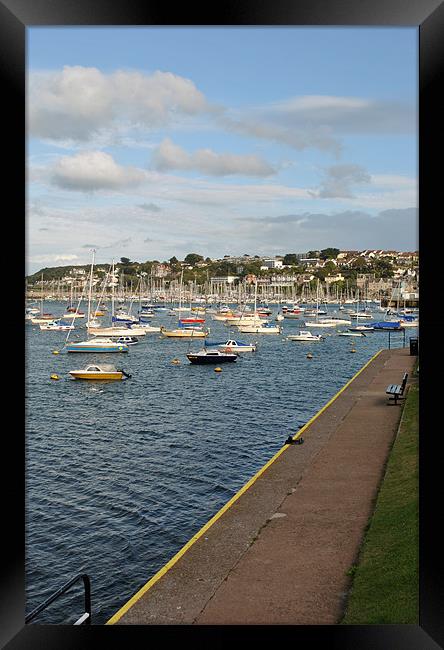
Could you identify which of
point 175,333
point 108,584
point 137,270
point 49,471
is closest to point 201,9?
point 108,584

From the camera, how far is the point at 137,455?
608 inches

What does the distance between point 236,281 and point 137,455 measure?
367 ft

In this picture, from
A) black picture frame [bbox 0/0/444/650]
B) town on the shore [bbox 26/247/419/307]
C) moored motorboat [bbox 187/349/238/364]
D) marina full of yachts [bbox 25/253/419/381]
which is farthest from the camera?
town on the shore [bbox 26/247/419/307]

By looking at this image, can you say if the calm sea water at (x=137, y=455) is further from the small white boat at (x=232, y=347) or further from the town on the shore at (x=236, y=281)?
the town on the shore at (x=236, y=281)

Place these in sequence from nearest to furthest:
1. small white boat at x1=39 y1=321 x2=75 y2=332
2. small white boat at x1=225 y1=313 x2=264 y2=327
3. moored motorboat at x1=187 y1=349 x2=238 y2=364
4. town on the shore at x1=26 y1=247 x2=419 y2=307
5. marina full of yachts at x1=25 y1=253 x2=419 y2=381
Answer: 1. moored motorboat at x1=187 y1=349 x2=238 y2=364
2. marina full of yachts at x1=25 y1=253 x2=419 y2=381
3. small white boat at x1=39 y1=321 x2=75 y2=332
4. small white boat at x1=225 y1=313 x2=264 y2=327
5. town on the shore at x1=26 y1=247 x2=419 y2=307

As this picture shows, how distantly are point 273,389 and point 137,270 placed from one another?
99.7 m

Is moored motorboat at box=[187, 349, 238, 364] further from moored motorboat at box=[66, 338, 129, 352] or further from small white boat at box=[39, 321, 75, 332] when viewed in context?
small white boat at box=[39, 321, 75, 332]

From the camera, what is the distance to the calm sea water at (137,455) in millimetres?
9039

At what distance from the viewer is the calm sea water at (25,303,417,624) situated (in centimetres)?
904

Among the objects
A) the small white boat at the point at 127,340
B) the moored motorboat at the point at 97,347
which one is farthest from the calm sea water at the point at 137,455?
the small white boat at the point at 127,340

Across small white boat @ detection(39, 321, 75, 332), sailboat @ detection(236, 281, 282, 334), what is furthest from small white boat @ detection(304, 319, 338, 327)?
small white boat @ detection(39, 321, 75, 332)

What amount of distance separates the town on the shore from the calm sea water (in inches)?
2771

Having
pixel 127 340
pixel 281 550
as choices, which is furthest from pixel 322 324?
pixel 281 550
